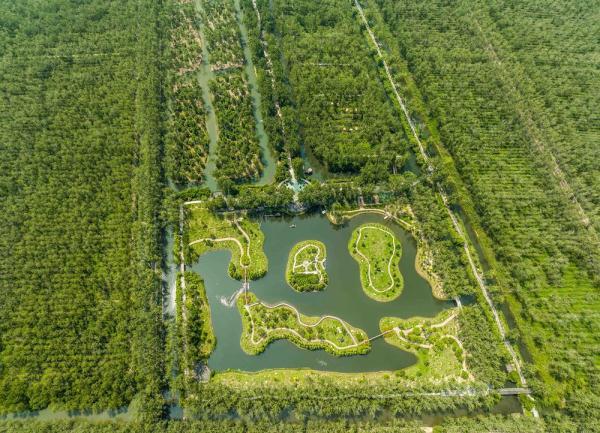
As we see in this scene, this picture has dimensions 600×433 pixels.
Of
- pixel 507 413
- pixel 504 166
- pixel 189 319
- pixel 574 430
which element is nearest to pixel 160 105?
pixel 189 319

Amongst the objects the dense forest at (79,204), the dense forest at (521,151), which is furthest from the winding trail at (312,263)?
the dense forest at (521,151)

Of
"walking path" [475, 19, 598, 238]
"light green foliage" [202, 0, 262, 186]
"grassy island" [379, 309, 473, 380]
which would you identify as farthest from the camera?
"light green foliage" [202, 0, 262, 186]

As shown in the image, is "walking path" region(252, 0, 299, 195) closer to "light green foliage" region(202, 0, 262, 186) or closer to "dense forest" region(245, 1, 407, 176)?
"dense forest" region(245, 1, 407, 176)

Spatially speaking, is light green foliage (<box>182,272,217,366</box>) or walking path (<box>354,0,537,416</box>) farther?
walking path (<box>354,0,537,416</box>)

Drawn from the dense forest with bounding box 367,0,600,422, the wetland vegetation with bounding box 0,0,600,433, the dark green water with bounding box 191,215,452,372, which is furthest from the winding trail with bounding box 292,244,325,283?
the dense forest with bounding box 367,0,600,422

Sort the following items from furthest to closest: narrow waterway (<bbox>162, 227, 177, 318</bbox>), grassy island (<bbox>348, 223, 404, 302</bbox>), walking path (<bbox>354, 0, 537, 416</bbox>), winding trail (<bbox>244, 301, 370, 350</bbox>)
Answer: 1. grassy island (<bbox>348, 223, 404, 302</bbox>)
2. narrow waterway (<bbox>162, 227, 177, 318</bbox>)
3. winding trail (<bbox>244, 301, 370, 350</bbox>)
4. walking path (<bbox>354, 0, 537, 416</bbox>)

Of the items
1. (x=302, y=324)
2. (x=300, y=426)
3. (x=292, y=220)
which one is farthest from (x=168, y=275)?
(x=300, y=426)
